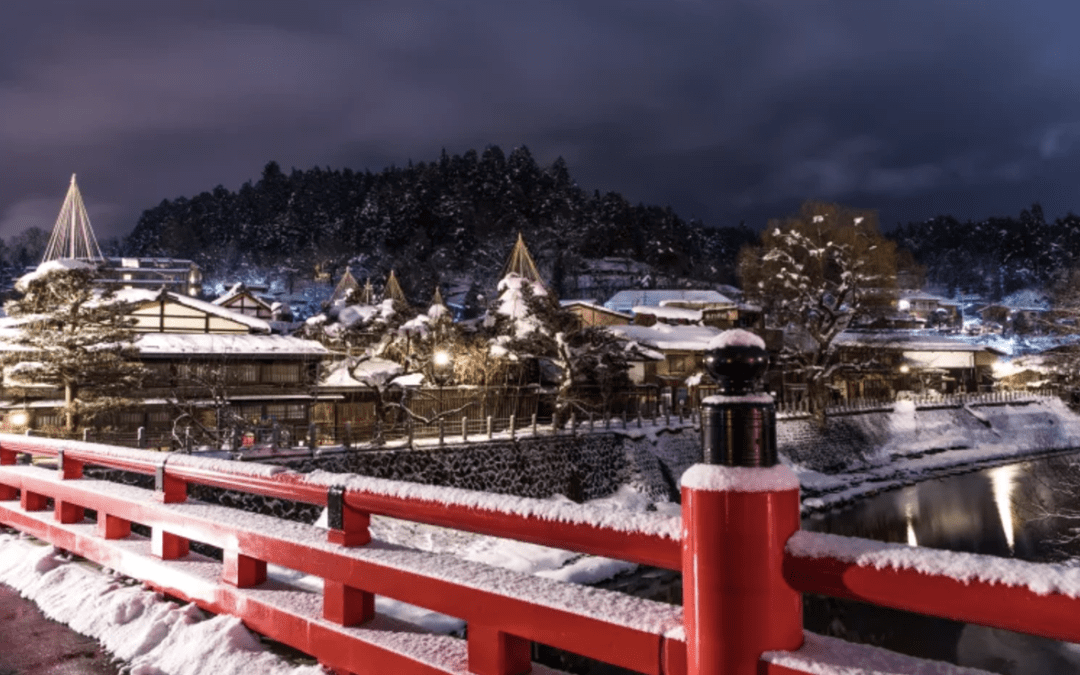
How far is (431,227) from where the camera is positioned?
70.1 metres

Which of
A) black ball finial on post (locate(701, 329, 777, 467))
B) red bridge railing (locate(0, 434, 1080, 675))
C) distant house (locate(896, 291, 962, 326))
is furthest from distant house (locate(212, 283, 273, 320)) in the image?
distant house (locate(896, 291, 962, 326))

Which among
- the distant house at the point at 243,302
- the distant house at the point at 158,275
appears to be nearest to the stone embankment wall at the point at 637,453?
the distant house at the point at 243,302

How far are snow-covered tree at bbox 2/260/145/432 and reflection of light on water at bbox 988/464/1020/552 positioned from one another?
23.5 metres

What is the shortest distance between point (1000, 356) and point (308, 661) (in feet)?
196

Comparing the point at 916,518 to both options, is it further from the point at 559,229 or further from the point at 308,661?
the point at 559,229

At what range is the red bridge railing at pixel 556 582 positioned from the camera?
62.1 inches

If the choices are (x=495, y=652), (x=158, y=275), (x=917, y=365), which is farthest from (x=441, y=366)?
(x=158, y=275)

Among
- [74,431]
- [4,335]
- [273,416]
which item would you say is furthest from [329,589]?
[273,416]

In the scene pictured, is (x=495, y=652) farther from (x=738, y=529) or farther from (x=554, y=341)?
(x=554, y=341)

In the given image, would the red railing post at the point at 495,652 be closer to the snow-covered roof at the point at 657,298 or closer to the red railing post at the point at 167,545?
the red railing post at the point at 167,545

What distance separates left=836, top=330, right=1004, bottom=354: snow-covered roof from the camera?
121 ft

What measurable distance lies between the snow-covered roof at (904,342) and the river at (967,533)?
8.03m

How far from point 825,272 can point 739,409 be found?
34903 mm

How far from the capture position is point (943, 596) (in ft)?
5.00
